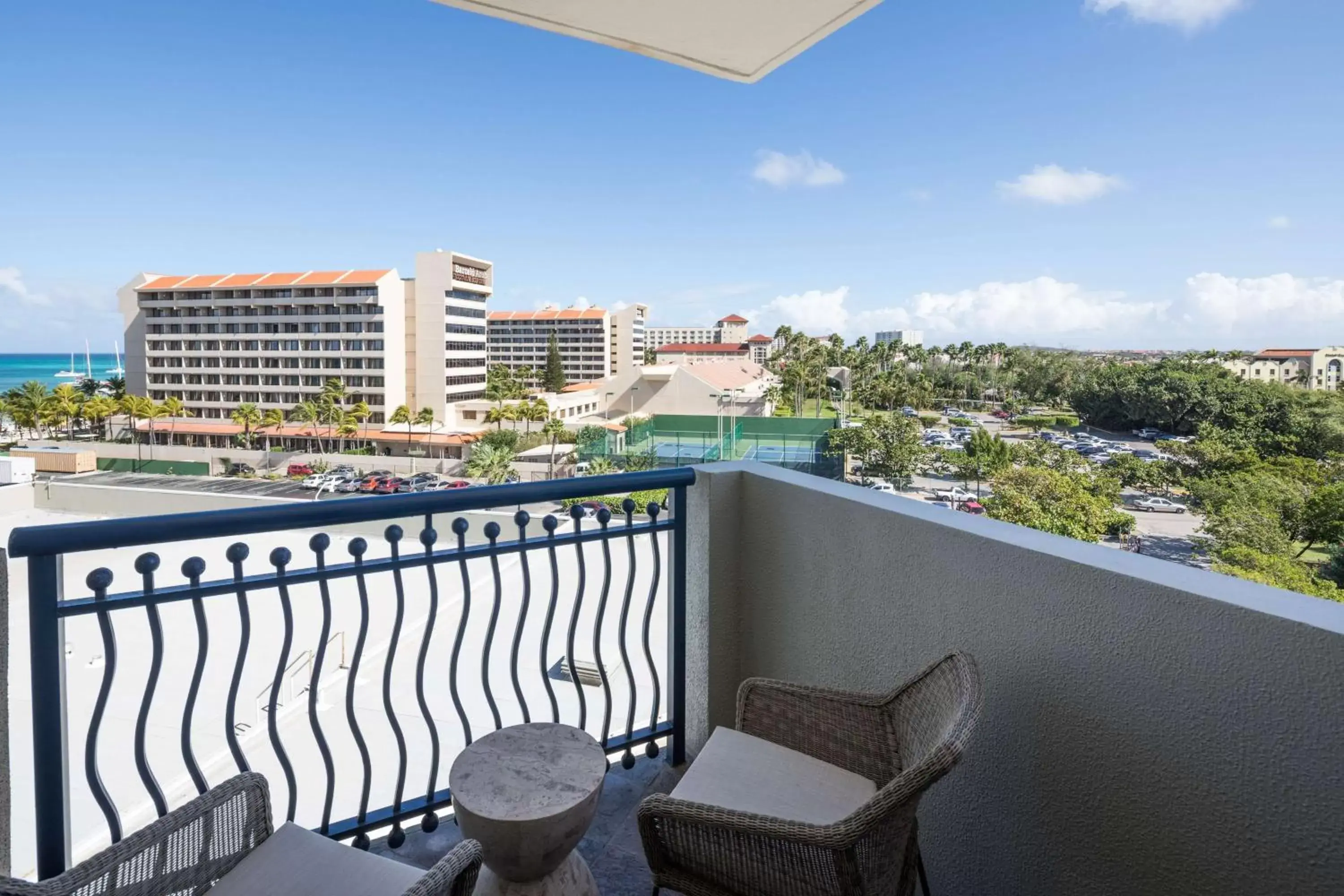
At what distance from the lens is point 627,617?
2205mm

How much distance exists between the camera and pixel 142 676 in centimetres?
1440

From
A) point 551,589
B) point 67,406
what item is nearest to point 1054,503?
point 551,589

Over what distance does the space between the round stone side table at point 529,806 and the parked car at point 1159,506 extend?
10.2m

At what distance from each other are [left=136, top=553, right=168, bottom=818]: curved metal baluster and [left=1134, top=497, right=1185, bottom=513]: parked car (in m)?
10.8

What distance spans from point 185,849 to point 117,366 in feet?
211

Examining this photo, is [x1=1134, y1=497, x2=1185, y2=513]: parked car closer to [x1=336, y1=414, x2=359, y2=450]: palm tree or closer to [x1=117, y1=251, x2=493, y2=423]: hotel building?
[x1=336, y1=414, x2=359, y2=450]: palm tree

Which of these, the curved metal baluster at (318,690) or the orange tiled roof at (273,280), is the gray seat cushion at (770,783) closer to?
the curved metal baluster at (318,690)

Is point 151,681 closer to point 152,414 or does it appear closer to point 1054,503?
point 1054,503

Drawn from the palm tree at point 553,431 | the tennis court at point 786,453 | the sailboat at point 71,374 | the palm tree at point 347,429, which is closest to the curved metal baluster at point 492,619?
the tennis court at point 786,453

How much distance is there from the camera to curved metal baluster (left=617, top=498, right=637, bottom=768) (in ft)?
6.65

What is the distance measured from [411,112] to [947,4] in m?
42.1

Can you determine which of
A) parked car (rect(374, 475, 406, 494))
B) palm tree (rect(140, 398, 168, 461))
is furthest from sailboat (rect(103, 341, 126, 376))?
parked car (rect(374, 475, 406, 494))

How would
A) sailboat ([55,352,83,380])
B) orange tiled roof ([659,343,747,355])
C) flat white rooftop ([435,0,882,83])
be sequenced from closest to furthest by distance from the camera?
flat white rooftop ([435,0,882,83]), sailboat ([55,352,83,380]), orange tiled roof ([659,343,747,355])

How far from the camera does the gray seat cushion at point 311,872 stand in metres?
1.08
